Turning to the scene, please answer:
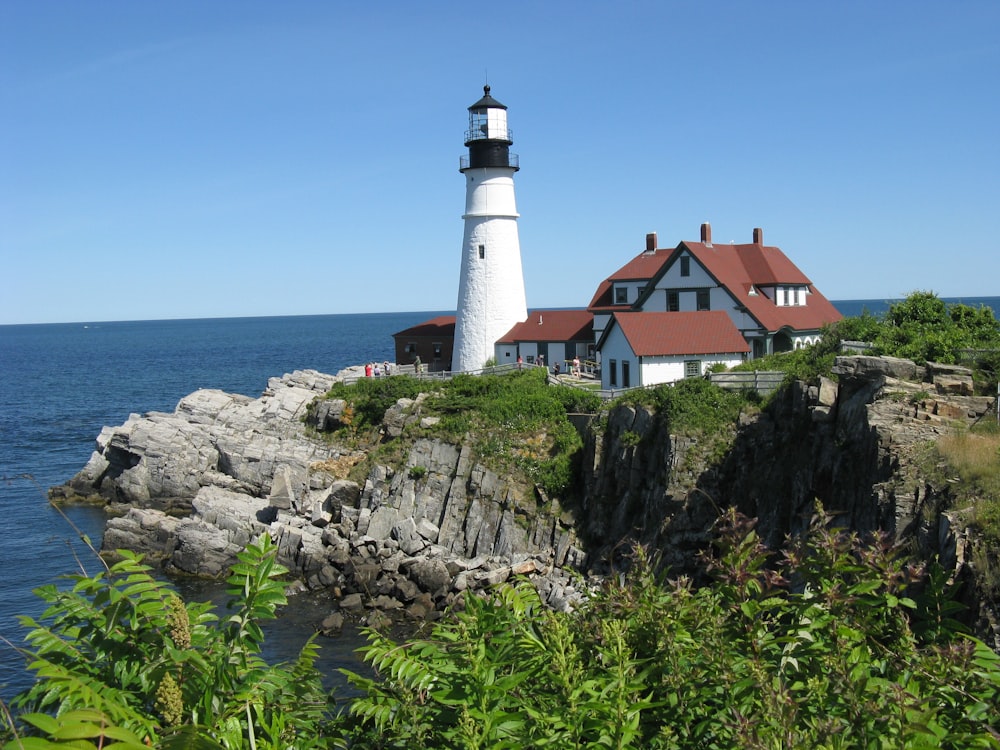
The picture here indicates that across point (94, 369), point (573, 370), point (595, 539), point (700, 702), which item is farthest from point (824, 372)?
point (94, 369)

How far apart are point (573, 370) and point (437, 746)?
37.5m

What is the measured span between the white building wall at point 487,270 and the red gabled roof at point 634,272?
417cm

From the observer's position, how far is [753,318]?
39062 mm

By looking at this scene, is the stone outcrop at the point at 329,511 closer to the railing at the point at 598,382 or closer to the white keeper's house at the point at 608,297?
the railing at the point at 598,382

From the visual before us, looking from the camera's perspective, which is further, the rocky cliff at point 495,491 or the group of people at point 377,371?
the group of people at point 377,371

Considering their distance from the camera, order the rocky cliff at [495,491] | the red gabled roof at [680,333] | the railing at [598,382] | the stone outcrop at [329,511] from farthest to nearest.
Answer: the red gabled roof at [680,333], the railing at [598,382], the stone outcrop at [329,511], the rocky cliff at [495,491]

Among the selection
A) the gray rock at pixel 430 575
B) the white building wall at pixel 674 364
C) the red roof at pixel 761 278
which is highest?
the red roof at pixel 761 278

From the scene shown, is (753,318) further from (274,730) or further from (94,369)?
(94,369)

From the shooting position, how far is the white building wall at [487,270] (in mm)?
44562

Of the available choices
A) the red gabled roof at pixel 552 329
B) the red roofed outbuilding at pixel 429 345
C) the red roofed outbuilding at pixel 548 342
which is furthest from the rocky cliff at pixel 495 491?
the red roofed outbuilding at pixel 429 345

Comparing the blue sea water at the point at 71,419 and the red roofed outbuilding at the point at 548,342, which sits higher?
the red roofed outbuilding at the point at 548,342

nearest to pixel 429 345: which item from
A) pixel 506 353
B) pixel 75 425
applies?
pixel 506 353

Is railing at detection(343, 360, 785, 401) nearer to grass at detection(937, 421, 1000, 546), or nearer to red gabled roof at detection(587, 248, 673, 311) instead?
red gabled roof at detection(587, 248, 673, 311)

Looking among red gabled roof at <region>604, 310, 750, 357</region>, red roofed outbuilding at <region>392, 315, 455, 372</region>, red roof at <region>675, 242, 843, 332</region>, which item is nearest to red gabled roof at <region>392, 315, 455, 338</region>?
red roofed outbuilding at <region>392, 315, 455, 372</region>
